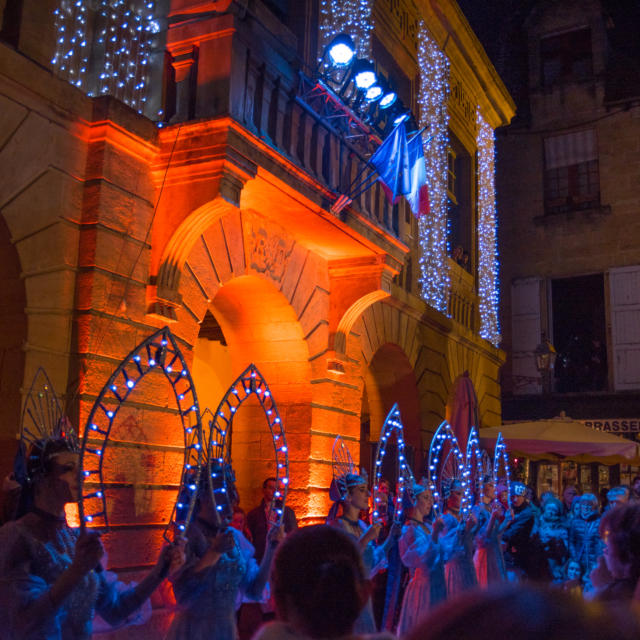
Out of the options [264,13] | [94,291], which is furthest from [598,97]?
[94,291]

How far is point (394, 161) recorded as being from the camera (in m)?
9.99

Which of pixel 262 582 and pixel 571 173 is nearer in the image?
pixel 262 582

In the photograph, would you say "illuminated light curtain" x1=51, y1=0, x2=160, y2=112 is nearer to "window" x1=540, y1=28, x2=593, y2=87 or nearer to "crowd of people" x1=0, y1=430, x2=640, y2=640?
"crowd of people" x1=0, y1=430, x2=640, y2=640

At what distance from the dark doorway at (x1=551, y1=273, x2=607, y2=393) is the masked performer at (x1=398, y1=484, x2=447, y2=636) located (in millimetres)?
13864

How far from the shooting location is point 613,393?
1997 centimetres

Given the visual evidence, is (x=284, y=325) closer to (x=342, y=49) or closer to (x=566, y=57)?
(x=342, y=49)

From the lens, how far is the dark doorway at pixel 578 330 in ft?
69.5

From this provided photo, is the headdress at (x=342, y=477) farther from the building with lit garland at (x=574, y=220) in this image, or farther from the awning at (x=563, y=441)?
the building with lit garland at (x=574, y=220)

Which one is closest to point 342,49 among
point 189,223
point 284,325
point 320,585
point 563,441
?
point 284,325

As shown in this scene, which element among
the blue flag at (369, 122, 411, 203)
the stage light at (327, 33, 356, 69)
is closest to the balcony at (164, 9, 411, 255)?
the blue flag at (369, 122, 411, 203)

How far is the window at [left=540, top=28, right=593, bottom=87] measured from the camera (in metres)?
22.4

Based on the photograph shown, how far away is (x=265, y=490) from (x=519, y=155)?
54.9 ft

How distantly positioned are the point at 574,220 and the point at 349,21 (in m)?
11.8

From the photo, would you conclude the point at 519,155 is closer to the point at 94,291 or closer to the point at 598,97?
the point at 598,97
